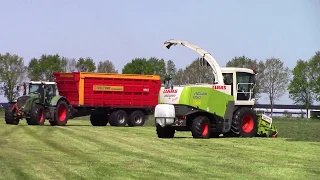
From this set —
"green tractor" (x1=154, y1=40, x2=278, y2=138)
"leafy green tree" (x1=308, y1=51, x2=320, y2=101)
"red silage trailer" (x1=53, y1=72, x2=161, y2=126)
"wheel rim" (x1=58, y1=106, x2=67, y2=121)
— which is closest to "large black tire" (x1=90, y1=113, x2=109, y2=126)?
"red silage trailer" (x1=53, y1=72, x2=161, y2=126)

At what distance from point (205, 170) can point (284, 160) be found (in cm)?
336

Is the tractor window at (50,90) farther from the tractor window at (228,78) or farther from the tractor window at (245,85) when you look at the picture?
the tractor window at (245,85)

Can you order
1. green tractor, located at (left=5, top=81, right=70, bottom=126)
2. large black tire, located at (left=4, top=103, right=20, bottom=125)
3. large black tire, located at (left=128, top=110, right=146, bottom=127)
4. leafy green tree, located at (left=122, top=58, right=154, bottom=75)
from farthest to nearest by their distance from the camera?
leafy green tree, located at (left=122, top=58, right=154, bottom=75)
large black tire, located at (left=128, top=110, right=146, bottom=127)
large black tire, located at (left=4, top=103, right=20, bottom=125)
green tractor, located at (left=5, top=81, right=70, bottom=126)

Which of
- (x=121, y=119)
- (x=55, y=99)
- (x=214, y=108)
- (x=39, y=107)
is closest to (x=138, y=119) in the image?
(x=121, y=119)

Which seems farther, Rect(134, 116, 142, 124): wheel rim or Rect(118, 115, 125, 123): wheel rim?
Rect(134, 116, 142, 124): wheel rim

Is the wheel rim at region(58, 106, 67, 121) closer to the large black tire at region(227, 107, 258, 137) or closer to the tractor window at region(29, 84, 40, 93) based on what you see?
the tractor window at region(29, 84, 40, 93)

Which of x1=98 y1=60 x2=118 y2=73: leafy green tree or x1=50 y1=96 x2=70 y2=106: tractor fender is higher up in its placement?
x1=98 y1=60 x2=118 y2=73: leafy green tree

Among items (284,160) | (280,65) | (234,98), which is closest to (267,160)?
(284,160)

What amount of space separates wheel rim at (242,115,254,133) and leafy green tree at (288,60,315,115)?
59860 mm

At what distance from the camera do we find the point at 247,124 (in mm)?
27188

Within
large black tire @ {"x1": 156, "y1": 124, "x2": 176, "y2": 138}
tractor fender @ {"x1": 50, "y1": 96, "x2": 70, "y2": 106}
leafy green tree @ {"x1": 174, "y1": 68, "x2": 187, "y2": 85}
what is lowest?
large black tire @ {"x1": 156, "y1": 124, "x2": 176, "y2": 138}

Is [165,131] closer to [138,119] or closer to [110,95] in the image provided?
[110,95]

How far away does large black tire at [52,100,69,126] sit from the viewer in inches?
1458

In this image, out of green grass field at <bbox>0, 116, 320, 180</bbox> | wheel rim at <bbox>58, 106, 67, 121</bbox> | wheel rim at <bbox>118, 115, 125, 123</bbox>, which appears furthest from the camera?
wheel rim at <bbox>118, 115, 125, 123</bbox>
